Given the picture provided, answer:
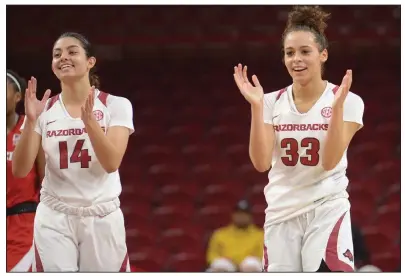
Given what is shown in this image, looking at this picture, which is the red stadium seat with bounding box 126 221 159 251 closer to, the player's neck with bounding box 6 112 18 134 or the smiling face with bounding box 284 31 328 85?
the player's neck with bounding box 6 112 18 134

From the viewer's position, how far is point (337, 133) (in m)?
4.29

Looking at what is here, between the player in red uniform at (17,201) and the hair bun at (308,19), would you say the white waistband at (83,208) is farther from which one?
the hair bun at (308,19)

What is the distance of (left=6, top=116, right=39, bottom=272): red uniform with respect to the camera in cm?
502

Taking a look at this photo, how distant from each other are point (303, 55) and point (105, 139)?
3.60ft

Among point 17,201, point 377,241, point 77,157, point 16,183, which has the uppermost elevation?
point 77,157

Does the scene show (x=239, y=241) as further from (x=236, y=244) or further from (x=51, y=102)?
(x=51, y=102)

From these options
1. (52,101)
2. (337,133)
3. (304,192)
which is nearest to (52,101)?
(52,101)

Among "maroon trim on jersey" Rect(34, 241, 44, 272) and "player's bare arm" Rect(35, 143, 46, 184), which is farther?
"player's bare arm" Rect(35, 143, 46, 184)

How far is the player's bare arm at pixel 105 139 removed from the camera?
432 centimetres

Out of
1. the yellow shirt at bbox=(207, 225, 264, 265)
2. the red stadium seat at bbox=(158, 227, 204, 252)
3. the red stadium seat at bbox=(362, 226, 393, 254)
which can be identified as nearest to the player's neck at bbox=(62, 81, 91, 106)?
the yellow shirt at bbox=(207, 225, 264, 265)

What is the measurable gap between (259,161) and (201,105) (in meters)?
6.48

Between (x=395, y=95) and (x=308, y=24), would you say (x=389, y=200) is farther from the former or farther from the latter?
(x=308, y=24)

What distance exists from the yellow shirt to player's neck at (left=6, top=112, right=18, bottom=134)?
3.00 m

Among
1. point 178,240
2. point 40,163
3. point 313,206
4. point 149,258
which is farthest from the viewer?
point 178,240
